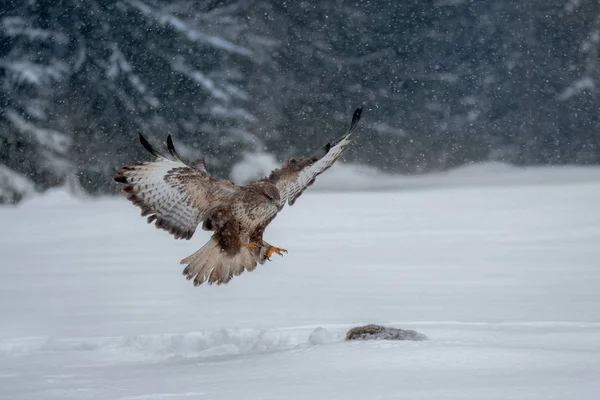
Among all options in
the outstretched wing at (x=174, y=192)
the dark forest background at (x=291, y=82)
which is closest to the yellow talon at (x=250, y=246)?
the outstretched wing at (x=174, y=192)

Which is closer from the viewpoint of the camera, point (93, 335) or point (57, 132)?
point (93, 335)

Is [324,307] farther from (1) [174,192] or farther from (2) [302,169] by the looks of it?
(1) [174,192]

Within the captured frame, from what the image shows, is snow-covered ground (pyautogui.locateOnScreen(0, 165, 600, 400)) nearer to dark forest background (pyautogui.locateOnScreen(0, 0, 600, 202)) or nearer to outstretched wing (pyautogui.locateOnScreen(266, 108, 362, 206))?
outstretched wing (pyautogui.locateOnScreen(266, 108, 362, 206))

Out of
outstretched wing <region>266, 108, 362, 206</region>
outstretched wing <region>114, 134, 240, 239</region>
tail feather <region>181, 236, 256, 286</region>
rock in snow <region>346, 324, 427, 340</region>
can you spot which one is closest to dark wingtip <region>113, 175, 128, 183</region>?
outstretched wing <region>114, 134, 240, 239</region>

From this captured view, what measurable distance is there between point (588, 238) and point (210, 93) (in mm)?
8438

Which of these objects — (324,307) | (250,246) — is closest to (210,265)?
(250,246)

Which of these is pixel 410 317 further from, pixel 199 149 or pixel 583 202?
pixel 199 149

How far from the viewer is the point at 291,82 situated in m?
17.1

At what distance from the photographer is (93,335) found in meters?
5.32

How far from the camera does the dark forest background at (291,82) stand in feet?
54.2

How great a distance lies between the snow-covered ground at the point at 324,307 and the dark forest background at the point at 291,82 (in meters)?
3.34

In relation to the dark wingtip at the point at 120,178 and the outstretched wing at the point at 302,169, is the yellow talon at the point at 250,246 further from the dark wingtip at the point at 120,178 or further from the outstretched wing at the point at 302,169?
the dark wingtip at the point at 120,178

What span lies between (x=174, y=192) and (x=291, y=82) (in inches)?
491

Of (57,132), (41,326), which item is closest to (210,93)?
(57,132)
